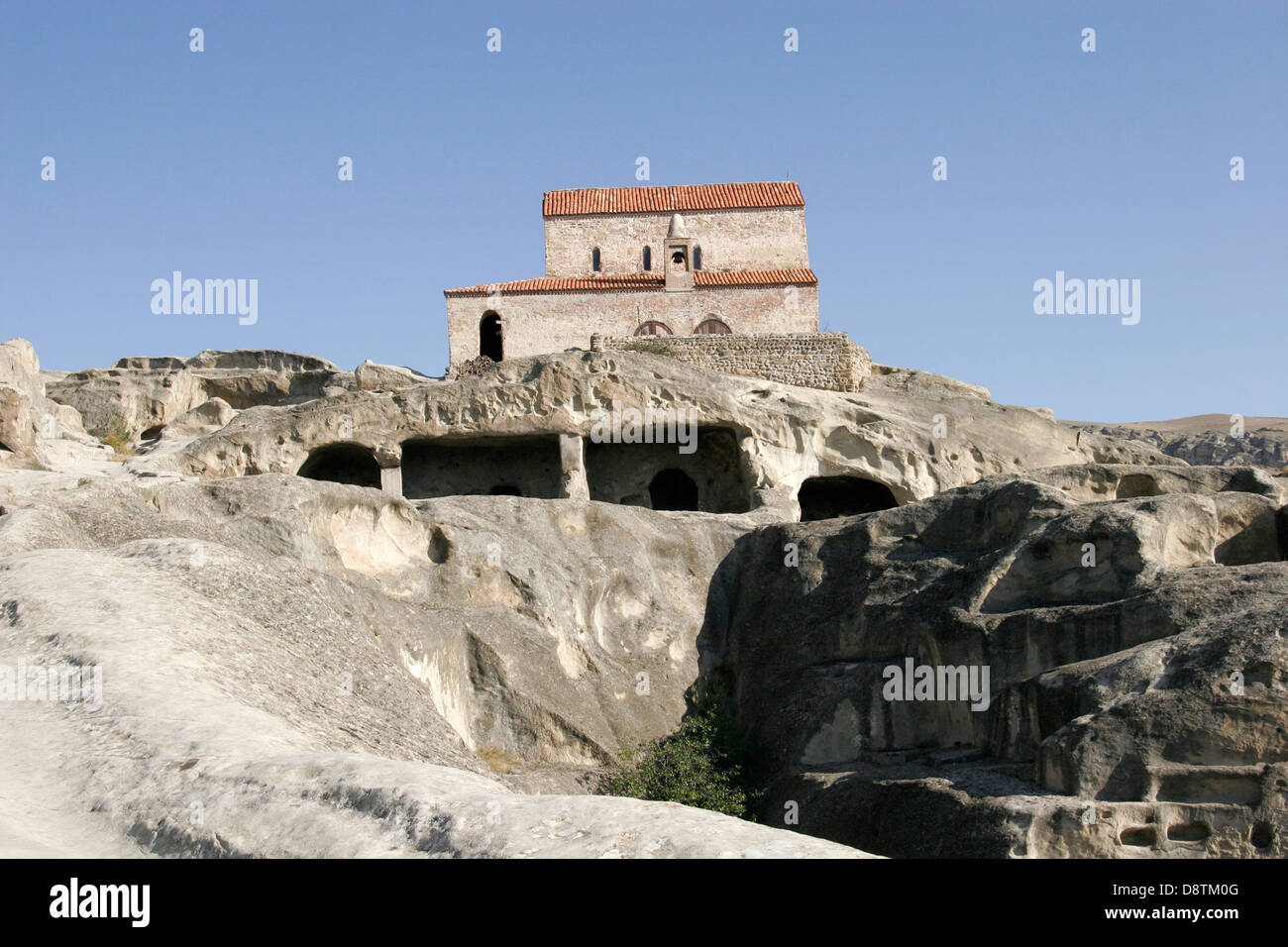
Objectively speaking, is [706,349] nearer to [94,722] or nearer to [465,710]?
[465,710]

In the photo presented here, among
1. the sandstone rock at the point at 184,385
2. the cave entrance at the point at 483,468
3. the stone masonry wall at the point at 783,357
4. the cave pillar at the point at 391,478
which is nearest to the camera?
the cave pillar at the point at 391,478

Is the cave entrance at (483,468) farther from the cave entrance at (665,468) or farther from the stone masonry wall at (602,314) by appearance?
the stone masonry wall at (602,314)

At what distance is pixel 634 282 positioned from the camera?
30500 mm

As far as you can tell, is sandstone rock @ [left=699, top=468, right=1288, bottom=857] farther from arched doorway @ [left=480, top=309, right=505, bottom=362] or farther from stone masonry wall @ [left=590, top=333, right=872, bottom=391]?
arched doorway @ [left=480, top=309, right=505, bottom=362]

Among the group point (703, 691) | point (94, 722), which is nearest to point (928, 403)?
point (703, 691)

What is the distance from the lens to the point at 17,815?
614 cm

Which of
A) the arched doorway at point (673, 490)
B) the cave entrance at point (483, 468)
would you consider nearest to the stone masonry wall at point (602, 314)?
the arched doorway at point (673, 490)

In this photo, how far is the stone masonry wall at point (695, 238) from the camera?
33.3 m

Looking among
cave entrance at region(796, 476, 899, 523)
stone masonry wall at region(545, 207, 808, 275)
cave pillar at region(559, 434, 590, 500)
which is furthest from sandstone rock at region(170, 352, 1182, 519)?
stone masonry wall at region(545, 207, 808, 275)

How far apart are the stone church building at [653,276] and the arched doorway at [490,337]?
0.09ft

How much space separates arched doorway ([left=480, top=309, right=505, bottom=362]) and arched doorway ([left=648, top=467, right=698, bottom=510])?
7406mm

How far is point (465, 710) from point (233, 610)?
4443mm

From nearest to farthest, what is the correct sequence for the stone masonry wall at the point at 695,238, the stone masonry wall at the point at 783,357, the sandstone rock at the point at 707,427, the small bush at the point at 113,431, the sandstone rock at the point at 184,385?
the sandstone rock at the point at 707,427, the small bush at the point at 113,431, the stone masonry wall at the point at 783,357, the sandstone rock at the point at 184,385, the stone masonry wall at the point at 695,238

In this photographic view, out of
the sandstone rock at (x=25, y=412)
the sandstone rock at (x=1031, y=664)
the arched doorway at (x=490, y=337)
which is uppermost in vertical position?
the arched doorway at (x=490, y=337)
